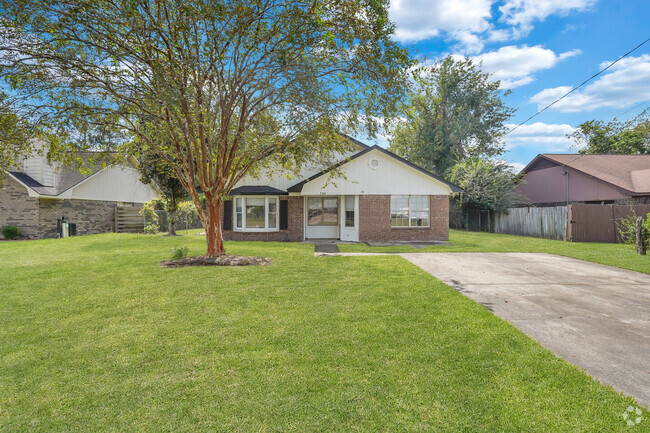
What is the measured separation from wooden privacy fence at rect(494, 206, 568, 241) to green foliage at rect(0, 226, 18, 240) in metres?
28.0

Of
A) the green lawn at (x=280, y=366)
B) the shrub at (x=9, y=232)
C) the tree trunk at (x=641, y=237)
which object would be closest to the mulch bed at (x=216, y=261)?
the green lawn at (x=280, y=366)

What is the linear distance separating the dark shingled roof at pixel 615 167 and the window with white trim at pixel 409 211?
12314 mm

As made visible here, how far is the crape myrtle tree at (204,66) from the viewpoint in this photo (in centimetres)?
652

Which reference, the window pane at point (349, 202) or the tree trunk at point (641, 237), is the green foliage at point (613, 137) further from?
the window pane at point (349, 202)

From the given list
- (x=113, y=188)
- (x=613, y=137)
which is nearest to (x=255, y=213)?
(x=113, y=188)

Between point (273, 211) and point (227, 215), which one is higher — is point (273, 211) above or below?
above

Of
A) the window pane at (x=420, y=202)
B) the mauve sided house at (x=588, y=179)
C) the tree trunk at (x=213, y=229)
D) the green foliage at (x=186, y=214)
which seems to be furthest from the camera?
the green foliage at (x=186, y=214)

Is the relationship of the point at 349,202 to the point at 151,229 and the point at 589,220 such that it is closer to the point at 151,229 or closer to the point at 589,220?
the point at 589,220

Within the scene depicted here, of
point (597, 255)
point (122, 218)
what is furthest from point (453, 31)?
point (122, 218)

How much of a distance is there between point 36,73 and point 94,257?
5434 mm

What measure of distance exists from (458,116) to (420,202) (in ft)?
61.9

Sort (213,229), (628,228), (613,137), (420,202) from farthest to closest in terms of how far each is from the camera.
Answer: (613,137) → (420,202) → (628,228) → (213,229)

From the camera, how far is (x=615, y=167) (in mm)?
20438

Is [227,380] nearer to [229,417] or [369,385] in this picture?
[229,417]
